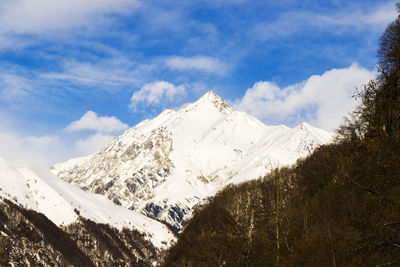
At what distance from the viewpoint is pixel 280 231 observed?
28.8 meters

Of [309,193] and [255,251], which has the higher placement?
[309,193]

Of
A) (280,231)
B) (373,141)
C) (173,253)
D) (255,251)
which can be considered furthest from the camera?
(173,253)

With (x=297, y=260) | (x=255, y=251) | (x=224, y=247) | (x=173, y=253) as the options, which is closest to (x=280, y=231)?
(x=297, y=260)

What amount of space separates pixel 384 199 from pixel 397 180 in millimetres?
654

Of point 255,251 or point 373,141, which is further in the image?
point 255,251

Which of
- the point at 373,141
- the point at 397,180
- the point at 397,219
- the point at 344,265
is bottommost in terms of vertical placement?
the point at 344,265

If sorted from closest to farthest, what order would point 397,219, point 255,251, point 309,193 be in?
point 397,219 < point 255,251 < point 309,193

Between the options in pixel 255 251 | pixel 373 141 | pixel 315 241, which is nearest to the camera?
pixel 373 141

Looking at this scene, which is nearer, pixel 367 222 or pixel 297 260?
pixel 367 222

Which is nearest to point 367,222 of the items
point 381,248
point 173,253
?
point 381,248

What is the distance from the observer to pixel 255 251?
3341cm

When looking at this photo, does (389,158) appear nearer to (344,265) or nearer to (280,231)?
(344,265)

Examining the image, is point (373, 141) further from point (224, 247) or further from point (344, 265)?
point (224, 247)

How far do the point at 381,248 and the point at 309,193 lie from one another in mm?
49053
